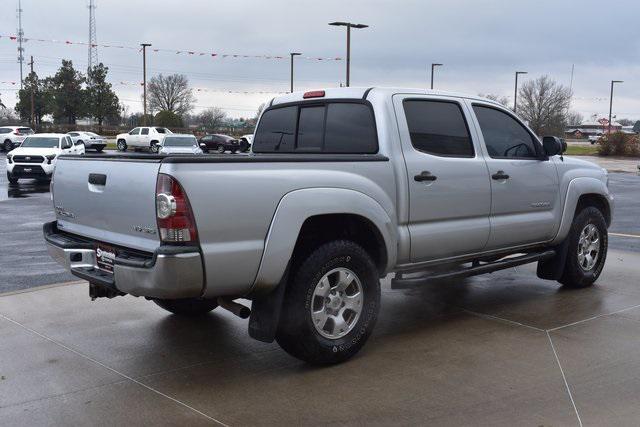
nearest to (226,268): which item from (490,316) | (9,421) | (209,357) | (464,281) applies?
(209,357)

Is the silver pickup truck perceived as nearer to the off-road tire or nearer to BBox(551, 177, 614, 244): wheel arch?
BBox(551, 177, 614, 244): wheel arch

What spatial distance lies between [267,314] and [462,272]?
2.05 metres

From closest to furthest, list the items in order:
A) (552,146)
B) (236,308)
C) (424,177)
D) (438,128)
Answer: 1. (236,308)
2. (424,177)
3. (438,128)
4. (552,146)

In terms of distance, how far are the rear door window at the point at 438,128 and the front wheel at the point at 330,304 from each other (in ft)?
3.92

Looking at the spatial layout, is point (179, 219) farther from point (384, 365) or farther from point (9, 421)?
point (384, 365)

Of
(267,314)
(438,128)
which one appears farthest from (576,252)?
(267,314)

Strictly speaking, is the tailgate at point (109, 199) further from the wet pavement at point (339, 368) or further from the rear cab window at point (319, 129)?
the rear cab window at point (319, 129)

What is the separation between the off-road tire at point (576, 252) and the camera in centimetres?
696

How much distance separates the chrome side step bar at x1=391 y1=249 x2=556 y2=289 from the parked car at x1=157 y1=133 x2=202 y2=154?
28212mm

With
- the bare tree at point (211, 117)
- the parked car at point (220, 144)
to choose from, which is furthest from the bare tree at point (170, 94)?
the parked car at point (220, 144)

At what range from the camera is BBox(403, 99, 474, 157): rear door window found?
18.1 feet

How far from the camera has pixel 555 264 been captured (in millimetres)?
6984

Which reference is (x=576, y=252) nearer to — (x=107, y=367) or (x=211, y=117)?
(x=107, y=367)

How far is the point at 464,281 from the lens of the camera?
7730 millimetres
